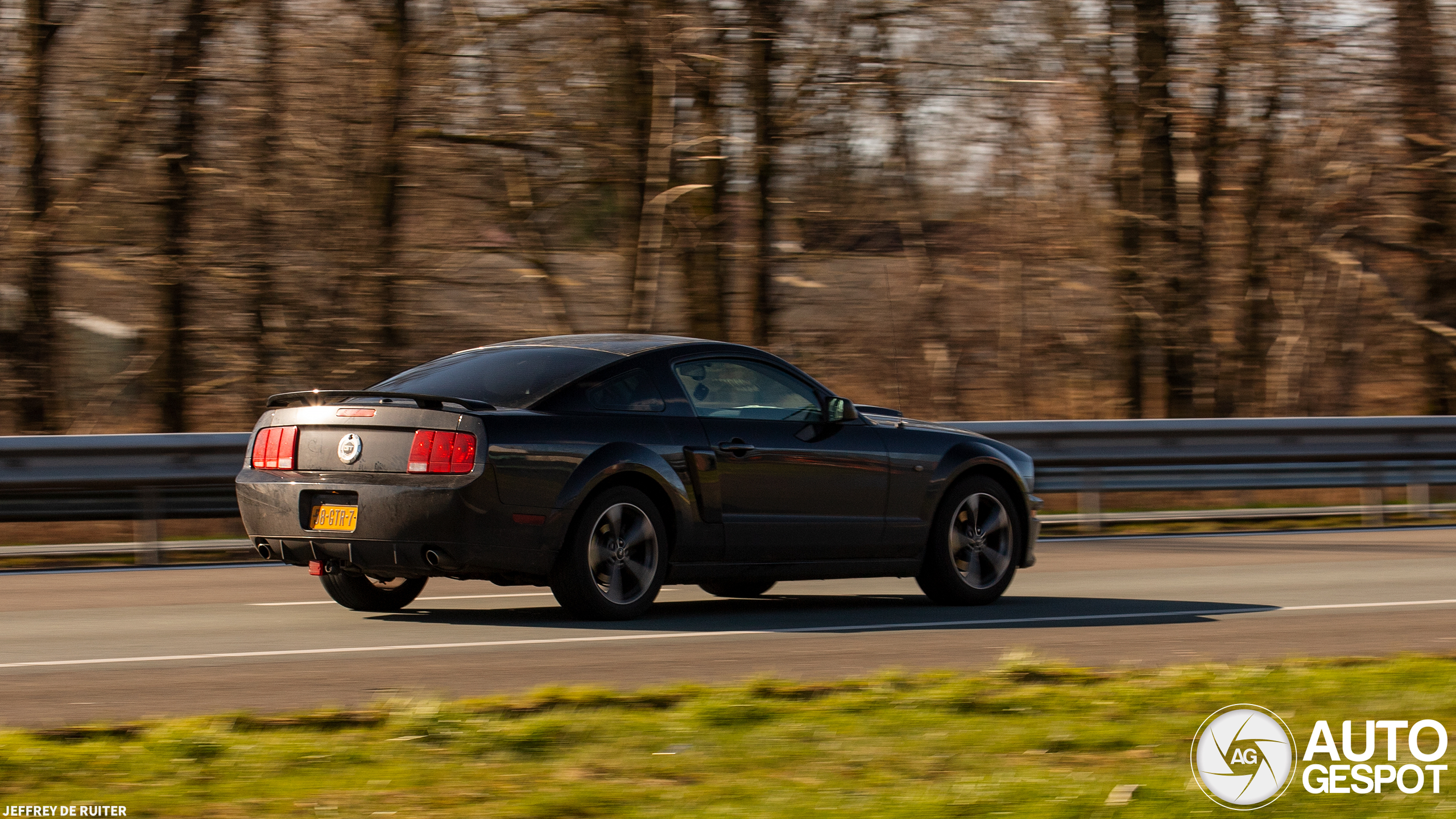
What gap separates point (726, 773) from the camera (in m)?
4.93

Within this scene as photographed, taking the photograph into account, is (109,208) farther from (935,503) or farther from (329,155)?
(935,503)

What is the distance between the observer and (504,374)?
888 cm

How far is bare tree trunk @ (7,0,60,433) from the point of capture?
641 inches

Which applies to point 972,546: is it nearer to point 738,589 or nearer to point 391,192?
point 738,589

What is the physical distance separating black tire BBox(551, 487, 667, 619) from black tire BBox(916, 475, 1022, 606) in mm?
1882

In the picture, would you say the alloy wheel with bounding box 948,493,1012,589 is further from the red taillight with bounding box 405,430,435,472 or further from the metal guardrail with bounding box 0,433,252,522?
the metal guardrail with bounding box 0,433,252,522

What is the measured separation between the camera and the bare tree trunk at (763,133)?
17.6 meters

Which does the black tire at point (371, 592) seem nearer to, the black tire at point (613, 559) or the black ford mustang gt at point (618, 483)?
the black ford mustang gt at point (618, 483)

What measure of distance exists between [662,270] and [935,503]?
844 centimetres

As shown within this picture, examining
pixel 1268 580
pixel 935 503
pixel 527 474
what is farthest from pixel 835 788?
pixel 1268 580

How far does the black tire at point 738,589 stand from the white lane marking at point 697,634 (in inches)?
58.1

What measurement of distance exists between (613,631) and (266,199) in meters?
10.1

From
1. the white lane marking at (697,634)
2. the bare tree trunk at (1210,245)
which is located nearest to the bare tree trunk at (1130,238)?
the bare tree trunk at (1210,245)

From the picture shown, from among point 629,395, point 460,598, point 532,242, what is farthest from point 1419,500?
point 629,395
